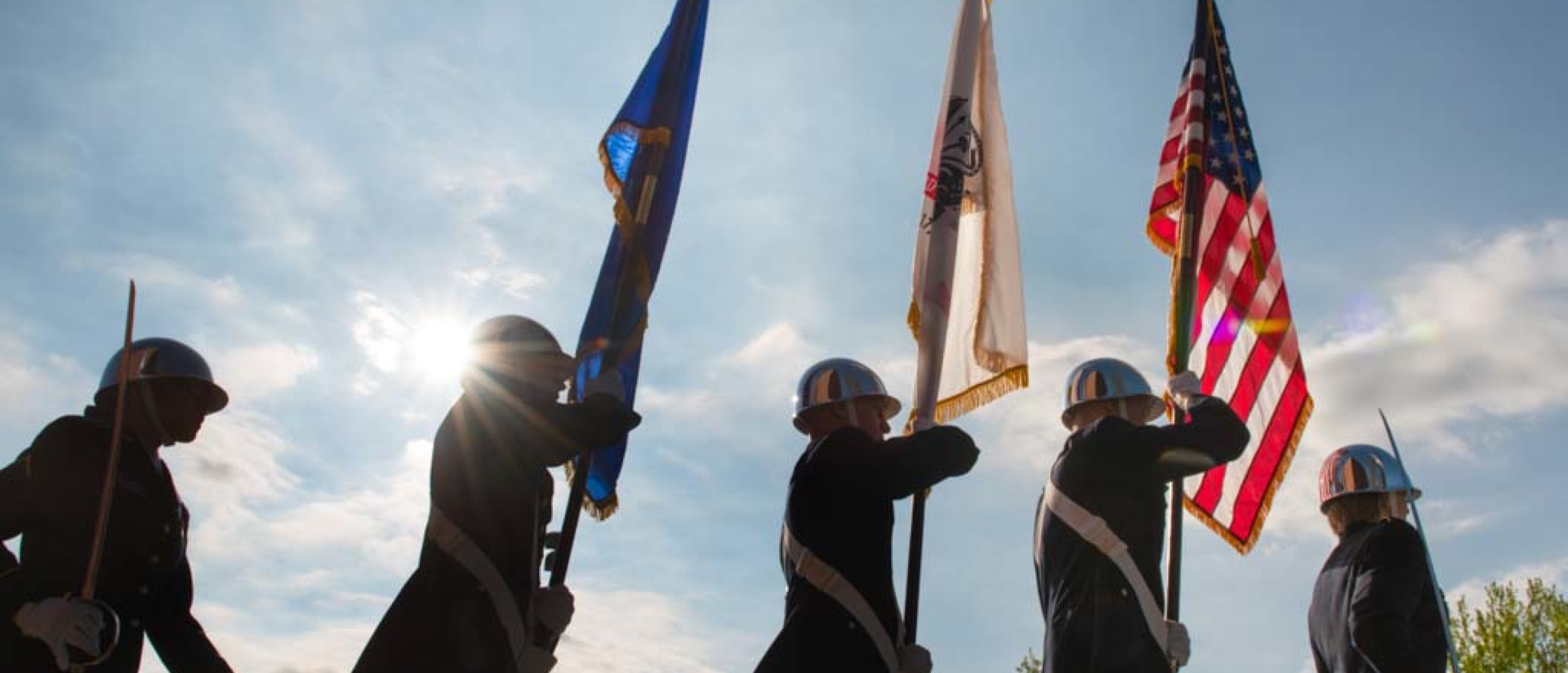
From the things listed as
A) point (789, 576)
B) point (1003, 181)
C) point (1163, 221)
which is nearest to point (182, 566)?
point (789, 576)

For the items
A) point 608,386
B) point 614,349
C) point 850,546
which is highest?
point 614,349

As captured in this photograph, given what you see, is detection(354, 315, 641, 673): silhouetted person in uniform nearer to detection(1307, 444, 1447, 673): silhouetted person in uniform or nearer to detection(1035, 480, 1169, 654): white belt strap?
detection(1035, 480, 1169, 654): white belt strap

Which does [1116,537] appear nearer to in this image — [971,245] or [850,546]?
[850,546]

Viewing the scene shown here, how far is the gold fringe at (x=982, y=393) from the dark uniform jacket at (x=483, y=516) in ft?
9.94

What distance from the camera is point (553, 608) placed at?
5770 mm

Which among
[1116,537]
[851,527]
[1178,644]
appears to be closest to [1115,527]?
[1116,537]

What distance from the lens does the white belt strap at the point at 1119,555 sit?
6.00 meters

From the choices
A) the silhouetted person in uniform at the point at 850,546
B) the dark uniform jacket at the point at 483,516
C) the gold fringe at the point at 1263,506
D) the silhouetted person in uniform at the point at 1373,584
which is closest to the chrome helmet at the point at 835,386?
the silhouetted person in uniform at the point at 850,546

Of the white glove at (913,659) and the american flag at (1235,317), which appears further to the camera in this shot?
the american flag at (1235,317)

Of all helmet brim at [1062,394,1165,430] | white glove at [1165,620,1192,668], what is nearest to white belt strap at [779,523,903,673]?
white glove at [1165,620,1192,668]

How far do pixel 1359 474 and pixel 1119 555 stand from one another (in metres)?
Result: 2.53

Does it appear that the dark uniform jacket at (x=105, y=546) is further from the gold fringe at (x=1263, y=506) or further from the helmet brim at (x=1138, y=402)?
the gold fringe at (x=1263, y=506)

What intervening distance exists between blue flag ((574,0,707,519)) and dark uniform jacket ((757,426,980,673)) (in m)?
1.58

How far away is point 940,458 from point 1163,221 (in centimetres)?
476
